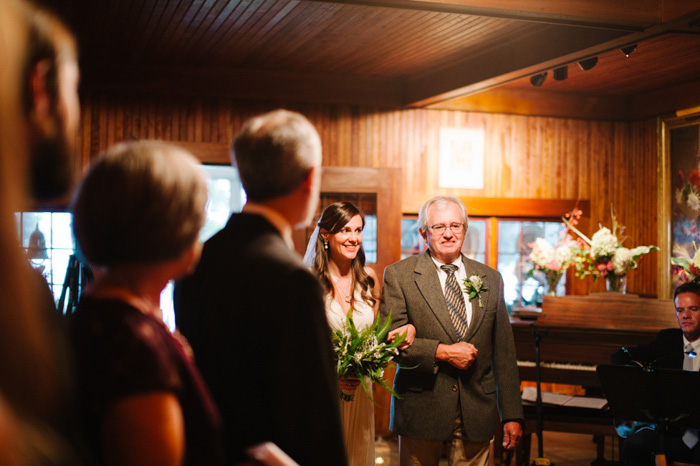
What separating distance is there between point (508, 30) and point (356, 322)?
2.67m

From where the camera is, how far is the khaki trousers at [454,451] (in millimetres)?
3299

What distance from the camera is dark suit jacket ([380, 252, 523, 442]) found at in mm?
3240

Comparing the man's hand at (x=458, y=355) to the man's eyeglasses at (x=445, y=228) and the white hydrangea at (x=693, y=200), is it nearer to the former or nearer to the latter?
the man's eyeglasses at (x=445, y=228)

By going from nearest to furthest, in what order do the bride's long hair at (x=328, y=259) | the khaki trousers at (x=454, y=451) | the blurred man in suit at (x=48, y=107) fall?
the blurred man in suit at (x=48, y=107), the khaki trousers at (x=454, y=451), the bride's long hair at (x=328, y=259)

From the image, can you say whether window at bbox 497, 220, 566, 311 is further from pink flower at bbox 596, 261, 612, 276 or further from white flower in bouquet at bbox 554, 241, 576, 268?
pink flower at bbox 596, 261, 612, 276

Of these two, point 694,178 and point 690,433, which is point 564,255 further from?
point 690,433

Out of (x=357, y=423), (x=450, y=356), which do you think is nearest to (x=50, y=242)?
(x=357, y=423)

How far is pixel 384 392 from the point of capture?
6.56 meters

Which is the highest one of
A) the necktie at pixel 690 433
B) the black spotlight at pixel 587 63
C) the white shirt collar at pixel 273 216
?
the black spotlight at pixel 587 63

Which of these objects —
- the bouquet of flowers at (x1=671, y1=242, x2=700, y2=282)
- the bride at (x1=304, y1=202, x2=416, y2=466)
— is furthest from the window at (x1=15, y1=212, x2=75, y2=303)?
the bouquet of flowers at (x1=671, y1=242, x2=700, y2=282)

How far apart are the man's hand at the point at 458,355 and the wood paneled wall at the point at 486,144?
3.67m

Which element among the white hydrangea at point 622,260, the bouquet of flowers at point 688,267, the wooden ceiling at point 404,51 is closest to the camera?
the wooden ceiling at point 404,51

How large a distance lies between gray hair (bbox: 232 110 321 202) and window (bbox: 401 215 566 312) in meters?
5.60

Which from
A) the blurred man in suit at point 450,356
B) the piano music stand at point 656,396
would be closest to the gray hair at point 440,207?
the blurred man in suit at point 450,356
